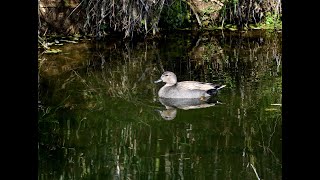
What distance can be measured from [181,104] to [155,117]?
2.01ft

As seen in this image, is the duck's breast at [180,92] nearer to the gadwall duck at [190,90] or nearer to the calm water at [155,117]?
the gadwall duck at [190,90]

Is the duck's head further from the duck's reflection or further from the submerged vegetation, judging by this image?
the submerged vegetation

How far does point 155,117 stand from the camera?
6133 mm

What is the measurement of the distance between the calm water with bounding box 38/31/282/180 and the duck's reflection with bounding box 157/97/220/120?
1 cm

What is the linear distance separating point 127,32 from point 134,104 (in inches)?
180

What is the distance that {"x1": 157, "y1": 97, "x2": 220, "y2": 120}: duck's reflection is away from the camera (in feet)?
20.8

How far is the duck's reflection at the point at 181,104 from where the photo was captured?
250 inches

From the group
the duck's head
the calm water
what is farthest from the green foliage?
the duck's head

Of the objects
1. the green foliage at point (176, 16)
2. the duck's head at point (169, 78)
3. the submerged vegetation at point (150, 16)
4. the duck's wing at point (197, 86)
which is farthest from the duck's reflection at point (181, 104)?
the green foliage at point (176, 16)

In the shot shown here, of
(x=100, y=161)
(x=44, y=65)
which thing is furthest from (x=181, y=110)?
(x=44, y=65)

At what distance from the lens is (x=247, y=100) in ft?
21.6

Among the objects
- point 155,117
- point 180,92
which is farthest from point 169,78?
point 155,117

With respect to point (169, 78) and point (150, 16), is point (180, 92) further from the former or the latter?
point (150, 16)
